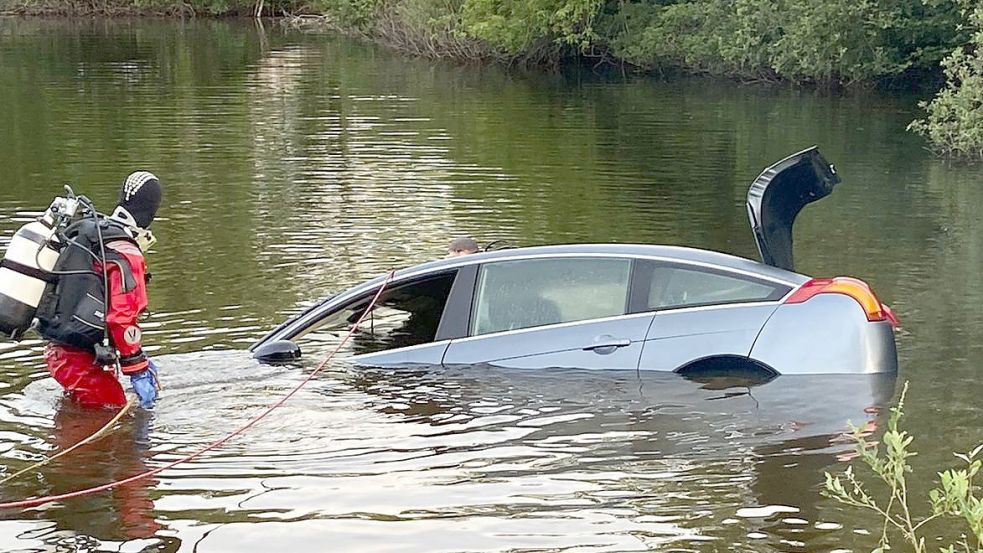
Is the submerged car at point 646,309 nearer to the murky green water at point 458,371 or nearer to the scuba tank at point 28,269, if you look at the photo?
the murky green water at point 458,371

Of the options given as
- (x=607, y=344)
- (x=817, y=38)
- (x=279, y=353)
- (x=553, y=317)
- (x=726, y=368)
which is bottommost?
(x=279, y=353)

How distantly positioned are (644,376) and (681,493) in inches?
59.3

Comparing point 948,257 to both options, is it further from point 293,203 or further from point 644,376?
point 293,203

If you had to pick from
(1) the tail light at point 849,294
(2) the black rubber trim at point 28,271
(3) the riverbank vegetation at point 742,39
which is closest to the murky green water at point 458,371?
(1) the tail light at point 849,294

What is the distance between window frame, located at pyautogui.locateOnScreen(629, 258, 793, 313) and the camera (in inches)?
326

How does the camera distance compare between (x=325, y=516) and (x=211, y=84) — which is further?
(x=211, y=84)

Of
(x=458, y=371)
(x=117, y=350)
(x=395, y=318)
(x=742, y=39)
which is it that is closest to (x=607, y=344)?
(x=458, y=371)

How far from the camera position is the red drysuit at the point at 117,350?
7824 millimetres

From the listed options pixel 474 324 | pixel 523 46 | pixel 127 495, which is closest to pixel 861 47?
pixel 523 46

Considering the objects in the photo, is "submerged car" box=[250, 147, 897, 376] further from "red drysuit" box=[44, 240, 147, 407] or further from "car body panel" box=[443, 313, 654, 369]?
"red drysuit" box=[44, 240, 147, 407]

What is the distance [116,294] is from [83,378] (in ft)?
3.11

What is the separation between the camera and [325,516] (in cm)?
689

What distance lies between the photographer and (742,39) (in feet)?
125

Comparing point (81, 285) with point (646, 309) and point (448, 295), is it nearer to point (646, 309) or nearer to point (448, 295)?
point (448, 295)
